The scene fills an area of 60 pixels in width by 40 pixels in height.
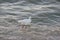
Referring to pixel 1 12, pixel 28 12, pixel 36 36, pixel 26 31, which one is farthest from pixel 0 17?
pixel 36 36

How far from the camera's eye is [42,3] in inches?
159

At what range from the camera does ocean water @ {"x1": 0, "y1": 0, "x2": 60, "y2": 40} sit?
8.71 ft

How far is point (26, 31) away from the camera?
110 inches

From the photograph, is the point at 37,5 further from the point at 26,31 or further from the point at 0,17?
the point at 26,31

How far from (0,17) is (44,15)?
3.06 feet

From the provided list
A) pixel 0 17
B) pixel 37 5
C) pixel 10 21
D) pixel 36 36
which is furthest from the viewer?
pixel 37 5

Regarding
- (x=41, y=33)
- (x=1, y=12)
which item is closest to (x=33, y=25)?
(x=41, y=33)

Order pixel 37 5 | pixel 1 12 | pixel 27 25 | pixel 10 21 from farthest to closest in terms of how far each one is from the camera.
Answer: pixel 37 5
pixel 1 12
pixel 10 21
pixel 27 25

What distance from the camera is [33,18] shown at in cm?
339

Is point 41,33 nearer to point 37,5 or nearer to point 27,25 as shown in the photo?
point 27,25

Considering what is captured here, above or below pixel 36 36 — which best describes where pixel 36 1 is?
above

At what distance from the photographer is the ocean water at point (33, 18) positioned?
266cm

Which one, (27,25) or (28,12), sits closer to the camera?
(27,25)

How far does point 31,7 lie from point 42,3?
359 mm
